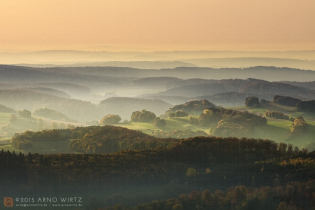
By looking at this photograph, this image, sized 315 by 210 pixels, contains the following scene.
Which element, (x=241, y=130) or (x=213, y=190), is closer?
(x=213, y=190)

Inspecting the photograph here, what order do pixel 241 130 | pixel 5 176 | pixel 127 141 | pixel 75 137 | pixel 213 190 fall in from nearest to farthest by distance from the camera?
pixel 213 190
pixel 5 176
pixel 127 141
pixel 75 137
pixel 241 130

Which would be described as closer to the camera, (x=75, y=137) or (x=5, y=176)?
(x=5, y=176)

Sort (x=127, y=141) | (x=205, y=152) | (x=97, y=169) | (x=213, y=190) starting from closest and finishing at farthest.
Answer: (x=213, y=190)
(x=97, y=169)
(x=205, y=152)
(x=127, y=141)

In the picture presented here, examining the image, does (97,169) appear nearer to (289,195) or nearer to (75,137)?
(289,195)

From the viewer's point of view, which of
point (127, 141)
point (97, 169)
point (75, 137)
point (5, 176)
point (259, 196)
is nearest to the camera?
point (259, 196)

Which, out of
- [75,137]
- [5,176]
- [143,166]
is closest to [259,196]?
[143,166]

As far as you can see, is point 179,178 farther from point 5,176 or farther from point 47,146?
point 47,146

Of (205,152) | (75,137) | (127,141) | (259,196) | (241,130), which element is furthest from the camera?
(241,130)

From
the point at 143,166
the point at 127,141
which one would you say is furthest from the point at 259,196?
the point at 127,141

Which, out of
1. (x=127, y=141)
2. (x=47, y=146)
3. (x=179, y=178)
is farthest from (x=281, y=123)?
(x=179, y=178)
